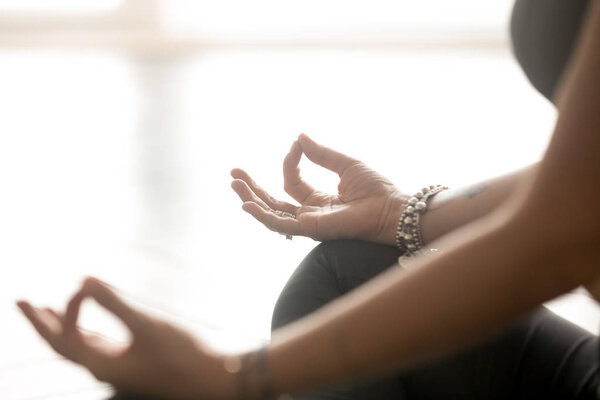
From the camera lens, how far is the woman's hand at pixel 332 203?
100 cm

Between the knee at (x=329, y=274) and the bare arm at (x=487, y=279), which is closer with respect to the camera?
the bare arm at (x=487, y=279)

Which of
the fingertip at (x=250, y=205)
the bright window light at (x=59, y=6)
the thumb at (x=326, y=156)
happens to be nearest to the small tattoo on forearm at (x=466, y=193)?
the thumb at (x=326, y=156)

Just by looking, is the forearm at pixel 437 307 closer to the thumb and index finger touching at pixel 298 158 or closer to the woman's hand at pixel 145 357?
the woman's hand at pixel 145 357

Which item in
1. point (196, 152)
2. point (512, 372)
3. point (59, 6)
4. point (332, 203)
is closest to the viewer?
point (512, 372)

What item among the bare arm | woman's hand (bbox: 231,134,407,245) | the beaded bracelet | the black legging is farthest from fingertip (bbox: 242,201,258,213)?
the bare arm

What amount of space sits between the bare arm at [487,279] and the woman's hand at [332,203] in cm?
39

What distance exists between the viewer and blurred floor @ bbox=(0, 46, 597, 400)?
1.59 m

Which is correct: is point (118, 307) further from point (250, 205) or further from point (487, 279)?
point (250, 205)

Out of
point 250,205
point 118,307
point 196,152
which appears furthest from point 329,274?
point 196,152

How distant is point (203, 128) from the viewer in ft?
8.98

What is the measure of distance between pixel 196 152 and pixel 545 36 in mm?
1794

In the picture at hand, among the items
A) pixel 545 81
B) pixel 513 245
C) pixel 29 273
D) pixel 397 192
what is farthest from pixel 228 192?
pixel 513 245

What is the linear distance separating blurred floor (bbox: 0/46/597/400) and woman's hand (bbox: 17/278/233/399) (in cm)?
3

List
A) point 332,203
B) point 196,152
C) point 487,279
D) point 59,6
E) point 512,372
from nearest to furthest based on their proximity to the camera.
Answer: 1. point 487,279
2. point 512,372
3. point 332,203
4. point 196,152
5. point 59,6
